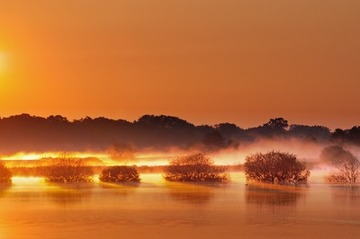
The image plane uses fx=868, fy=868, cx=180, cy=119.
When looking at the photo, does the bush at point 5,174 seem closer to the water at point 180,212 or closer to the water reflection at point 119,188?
the water at point 180,212

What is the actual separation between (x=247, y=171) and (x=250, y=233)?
3160 centimetres

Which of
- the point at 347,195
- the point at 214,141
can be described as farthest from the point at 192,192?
the point at 214,141

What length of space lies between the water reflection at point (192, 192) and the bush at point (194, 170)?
135 inches

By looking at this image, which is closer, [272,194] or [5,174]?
[272,194]

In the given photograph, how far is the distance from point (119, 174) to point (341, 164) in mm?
17933

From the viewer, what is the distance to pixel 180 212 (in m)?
36.8

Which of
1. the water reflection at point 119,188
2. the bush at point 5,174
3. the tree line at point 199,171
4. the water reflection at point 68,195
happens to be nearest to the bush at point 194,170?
the tree line at point 199,171

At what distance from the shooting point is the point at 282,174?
60094 mm

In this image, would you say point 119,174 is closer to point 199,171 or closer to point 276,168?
point 199,171

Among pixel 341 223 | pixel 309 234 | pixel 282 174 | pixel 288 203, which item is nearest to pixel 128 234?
pixel 309 234

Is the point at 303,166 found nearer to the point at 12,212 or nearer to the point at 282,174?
the point at 282,174

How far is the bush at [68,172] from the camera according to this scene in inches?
2426

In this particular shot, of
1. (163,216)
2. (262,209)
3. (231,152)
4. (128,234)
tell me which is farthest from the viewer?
(231,152)

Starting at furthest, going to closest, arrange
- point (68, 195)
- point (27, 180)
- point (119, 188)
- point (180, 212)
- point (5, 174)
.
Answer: point (27, 180) < point (5, 174) < point (119, 188) < point (68, 195) < point (180, 212)
